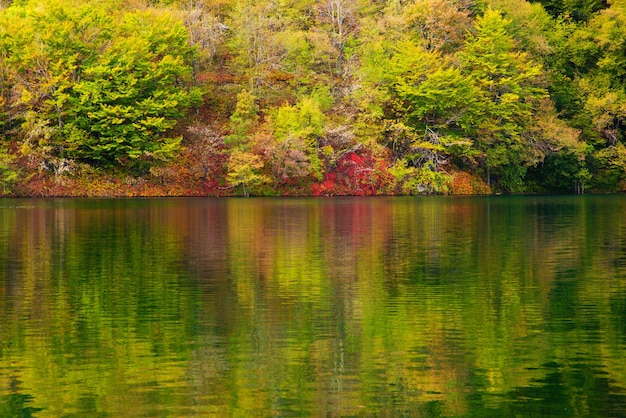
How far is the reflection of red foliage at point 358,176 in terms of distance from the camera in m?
72.9

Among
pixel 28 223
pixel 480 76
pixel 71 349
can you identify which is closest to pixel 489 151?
pixel 480 76

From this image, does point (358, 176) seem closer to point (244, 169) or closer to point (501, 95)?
point (244, 169)

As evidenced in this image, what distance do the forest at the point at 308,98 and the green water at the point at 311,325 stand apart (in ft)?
118

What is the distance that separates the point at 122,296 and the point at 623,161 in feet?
222

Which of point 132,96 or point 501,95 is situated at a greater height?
point 501,95

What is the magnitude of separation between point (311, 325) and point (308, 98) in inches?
2310

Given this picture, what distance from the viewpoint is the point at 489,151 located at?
75.5 meters

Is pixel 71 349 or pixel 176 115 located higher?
pixel 176 115

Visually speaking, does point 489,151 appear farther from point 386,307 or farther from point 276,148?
point 386,307

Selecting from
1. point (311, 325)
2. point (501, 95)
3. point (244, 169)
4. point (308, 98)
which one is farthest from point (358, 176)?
point (311, 325)

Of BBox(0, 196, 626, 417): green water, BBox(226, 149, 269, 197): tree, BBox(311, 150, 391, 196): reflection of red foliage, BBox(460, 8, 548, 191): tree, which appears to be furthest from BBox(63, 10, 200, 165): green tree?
BBox(0, 196, 626, 417): green water

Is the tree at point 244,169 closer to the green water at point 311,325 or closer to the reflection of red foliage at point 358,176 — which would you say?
the reflection of red foliage at point 358,176

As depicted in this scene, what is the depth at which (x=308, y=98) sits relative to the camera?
242 feet

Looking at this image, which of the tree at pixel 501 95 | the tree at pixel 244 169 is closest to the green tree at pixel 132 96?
the tree at pixel 244 169
